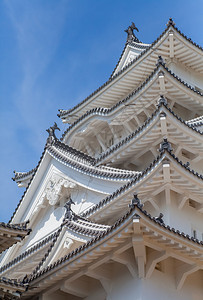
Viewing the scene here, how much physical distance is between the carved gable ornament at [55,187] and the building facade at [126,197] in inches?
1.7

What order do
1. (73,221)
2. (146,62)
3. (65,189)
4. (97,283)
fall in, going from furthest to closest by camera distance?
(146,62), (65,189), (73,221), (97,283)

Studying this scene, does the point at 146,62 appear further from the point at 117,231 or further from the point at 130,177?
the point at 117,231

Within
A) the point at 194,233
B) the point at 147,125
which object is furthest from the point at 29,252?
the point at 147,125

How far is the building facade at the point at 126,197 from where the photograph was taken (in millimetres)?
12836

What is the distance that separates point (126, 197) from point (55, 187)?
198 inches

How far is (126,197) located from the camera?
15.4 meters

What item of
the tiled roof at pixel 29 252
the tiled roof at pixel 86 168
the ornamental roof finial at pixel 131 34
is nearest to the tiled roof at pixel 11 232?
the tiled roof at pixel 29 252

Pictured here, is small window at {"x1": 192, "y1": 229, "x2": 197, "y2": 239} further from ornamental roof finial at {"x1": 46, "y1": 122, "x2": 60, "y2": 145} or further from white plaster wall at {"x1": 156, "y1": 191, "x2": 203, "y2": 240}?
ornamental roof finial at {"x1": 46, "y1": 122, "x2": 60, "y2": 145}

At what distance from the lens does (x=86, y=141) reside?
23.7 metres

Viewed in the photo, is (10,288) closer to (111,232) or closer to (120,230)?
(111,232)

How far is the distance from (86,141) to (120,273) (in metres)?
10.8

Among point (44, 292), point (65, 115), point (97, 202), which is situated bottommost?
point (44, 292)

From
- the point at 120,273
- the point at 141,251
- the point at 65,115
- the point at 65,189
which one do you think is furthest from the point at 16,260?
the point at 65,115

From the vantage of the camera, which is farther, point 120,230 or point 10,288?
point 10,288
